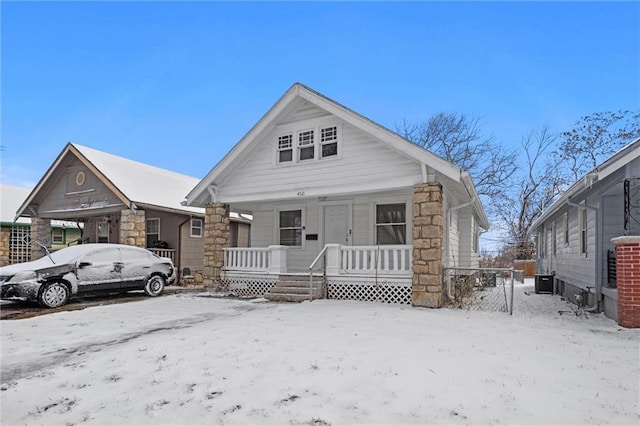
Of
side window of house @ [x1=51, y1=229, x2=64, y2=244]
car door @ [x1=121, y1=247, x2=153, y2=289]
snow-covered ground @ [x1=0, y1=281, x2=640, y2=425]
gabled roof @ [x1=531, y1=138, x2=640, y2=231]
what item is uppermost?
gabled roof @ [x1=531, y1=138, x2=640, y2=231]

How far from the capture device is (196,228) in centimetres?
1839

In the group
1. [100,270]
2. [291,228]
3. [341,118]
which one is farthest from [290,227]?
[100,270]

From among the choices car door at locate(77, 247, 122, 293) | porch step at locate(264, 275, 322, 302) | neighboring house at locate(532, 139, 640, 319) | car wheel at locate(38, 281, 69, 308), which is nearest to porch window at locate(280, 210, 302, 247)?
porch step at locate(264, 275, 322, 302)

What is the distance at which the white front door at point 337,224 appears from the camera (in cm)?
1241

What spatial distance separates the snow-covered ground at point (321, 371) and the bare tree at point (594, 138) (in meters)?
26.7

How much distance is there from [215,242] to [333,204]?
3829mm

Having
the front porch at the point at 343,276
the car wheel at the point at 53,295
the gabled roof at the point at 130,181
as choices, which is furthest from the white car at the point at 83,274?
the gabled roof at the point at 130,181

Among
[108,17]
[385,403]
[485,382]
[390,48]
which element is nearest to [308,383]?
[385,403]

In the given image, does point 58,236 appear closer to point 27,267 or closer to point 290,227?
point 27,267

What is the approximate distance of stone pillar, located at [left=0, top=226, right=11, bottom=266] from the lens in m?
20.7

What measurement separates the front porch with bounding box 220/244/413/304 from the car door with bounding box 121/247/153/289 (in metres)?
2.84

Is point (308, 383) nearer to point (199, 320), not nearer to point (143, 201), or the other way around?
point (199, 320)

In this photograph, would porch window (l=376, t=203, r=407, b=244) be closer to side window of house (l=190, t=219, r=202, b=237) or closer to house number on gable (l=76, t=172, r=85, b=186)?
side window of house (l=190, t=219, r=202, b=237)

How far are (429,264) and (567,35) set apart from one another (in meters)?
11.4
